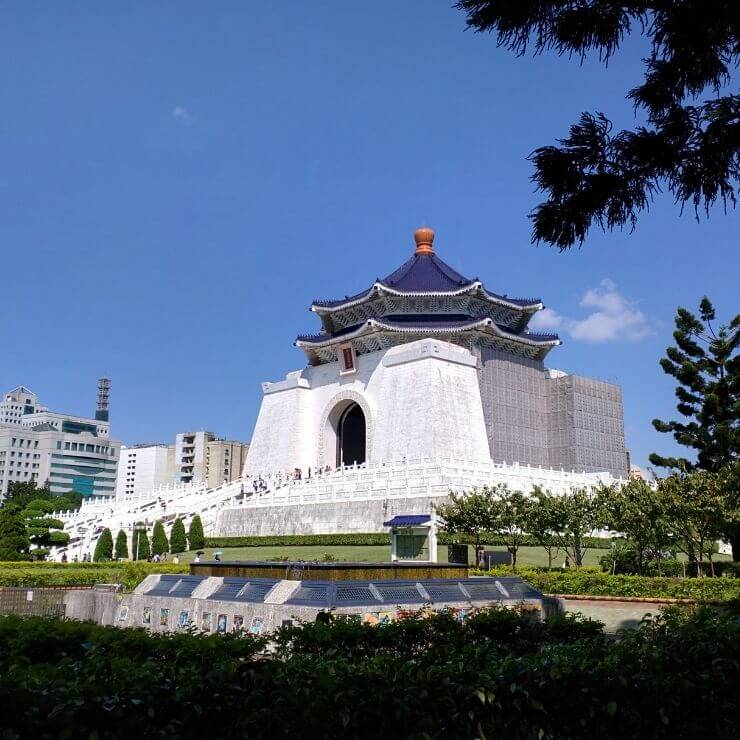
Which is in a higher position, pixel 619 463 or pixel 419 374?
pixel 419 374

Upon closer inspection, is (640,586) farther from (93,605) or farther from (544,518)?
(93,605)

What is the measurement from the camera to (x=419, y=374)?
114 ft

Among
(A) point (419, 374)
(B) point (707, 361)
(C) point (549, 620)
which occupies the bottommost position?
(C) point (549, 620)

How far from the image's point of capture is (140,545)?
25984mm

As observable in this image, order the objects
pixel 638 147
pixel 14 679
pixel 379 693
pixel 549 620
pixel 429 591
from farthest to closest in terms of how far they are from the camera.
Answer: pixel 429 591
pixel 549 620
pixel 638 147
pixel 379 693
pixel 14 679

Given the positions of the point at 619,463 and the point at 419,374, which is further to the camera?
the point at 619,463

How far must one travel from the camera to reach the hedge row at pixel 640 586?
1330cm

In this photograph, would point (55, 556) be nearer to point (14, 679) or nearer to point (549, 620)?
point (549, 620)

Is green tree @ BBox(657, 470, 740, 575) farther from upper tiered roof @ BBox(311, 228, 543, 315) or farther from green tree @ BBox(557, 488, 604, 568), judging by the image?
upper tiered roof @ BBox(311, 228, 543, 315)

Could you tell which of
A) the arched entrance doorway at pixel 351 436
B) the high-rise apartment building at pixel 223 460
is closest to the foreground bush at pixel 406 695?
the arched entrance doorway at pixel 351 436

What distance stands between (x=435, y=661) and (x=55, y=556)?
25.8m

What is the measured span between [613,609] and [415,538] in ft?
24.2

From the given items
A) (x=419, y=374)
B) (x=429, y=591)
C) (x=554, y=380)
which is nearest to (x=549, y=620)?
(x=429, y=591)

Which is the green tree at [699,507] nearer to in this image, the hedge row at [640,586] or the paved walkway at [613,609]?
the hedge row at [640,586]
